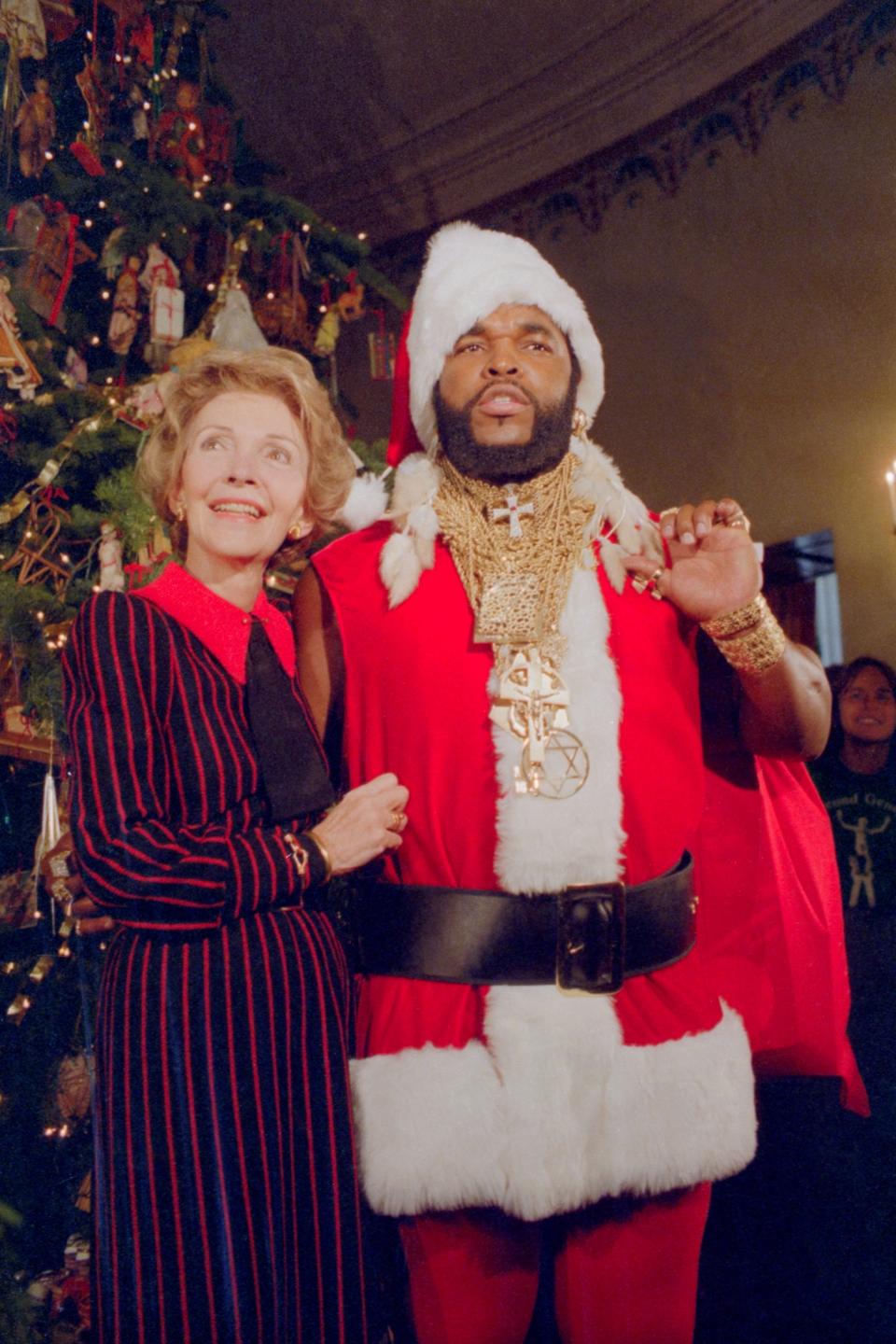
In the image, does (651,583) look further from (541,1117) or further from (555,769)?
(541,1117)

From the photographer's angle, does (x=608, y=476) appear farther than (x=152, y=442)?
Yes

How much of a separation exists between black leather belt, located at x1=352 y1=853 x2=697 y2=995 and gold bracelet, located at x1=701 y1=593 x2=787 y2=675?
463 millimetres

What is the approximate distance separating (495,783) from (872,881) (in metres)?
2.76

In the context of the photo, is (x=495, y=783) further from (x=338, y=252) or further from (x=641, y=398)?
(x=641, y=398)

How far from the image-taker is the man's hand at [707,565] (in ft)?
5.71

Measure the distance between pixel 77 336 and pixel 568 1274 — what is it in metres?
3.17

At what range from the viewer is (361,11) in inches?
222

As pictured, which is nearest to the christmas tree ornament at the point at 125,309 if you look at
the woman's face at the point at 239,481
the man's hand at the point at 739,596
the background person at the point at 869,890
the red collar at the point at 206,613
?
the woman's face at the point at 239,481

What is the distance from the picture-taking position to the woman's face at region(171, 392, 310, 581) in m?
1.70

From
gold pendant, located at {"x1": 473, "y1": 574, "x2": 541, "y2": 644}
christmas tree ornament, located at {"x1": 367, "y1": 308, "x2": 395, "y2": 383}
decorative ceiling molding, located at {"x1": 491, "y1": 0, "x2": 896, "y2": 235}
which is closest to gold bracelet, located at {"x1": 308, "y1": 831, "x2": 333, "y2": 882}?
gold pendant, located at {"x1": 473, "y1": 574, "x2": 541, "y2": 644}

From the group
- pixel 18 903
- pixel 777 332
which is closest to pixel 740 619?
pixel 18 903

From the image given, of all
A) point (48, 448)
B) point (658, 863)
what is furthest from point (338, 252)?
point (658, 863)

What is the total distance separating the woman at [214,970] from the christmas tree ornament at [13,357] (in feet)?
4.84

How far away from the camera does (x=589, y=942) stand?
162 cm
